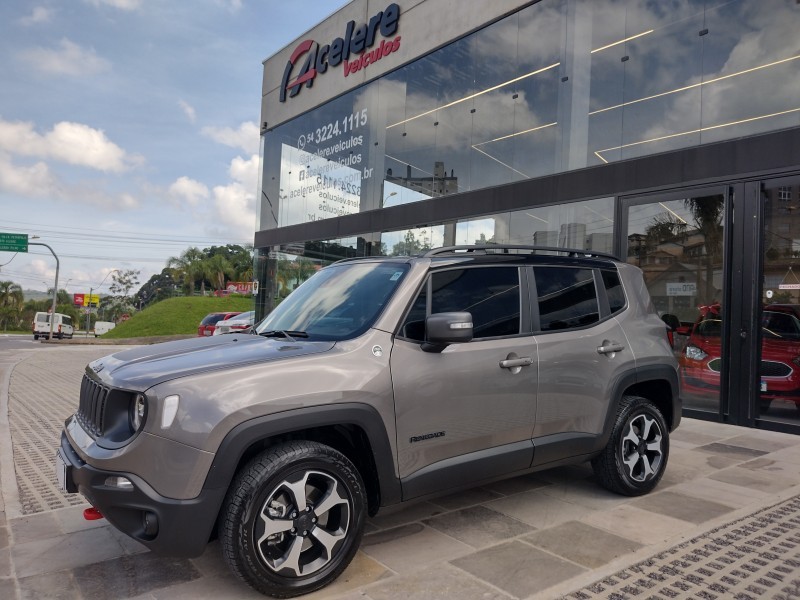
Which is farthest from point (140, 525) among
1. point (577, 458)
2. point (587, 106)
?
point (587, 106)

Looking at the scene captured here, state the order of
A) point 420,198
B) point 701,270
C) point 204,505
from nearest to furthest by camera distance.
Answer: point 204,505 < point 701,270 < point 420,198

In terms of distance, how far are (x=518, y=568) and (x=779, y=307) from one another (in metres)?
5.92

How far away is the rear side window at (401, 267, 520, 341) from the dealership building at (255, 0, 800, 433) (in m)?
5.19

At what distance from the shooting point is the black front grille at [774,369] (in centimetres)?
730

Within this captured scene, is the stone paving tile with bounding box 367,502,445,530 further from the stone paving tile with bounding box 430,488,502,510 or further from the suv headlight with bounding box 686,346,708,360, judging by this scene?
the suv headlight with bounding box 686,346,708,360

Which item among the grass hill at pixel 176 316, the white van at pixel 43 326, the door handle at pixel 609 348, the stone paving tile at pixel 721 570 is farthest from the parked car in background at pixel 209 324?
the white van at pixel 43 326

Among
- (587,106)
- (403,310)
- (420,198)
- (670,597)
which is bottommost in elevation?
(670,597)

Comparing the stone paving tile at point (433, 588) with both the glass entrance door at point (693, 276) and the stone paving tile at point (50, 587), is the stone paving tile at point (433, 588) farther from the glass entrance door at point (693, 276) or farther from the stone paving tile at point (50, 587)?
the glass entrance door at point (693, 276)

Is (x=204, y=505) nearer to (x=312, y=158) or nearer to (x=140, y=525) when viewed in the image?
(x=140, y=525)

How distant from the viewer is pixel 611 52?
9.60 metres

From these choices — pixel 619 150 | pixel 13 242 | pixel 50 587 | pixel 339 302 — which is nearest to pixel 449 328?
pixel 339 302

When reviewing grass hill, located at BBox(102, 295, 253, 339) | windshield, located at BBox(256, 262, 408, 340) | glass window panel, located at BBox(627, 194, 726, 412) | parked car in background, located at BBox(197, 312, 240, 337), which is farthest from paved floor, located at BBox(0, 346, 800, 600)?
grass hill, located at BBox(102, 295, 253, 339)

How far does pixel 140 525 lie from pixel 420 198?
448 inches

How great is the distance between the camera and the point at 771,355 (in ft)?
24.2
